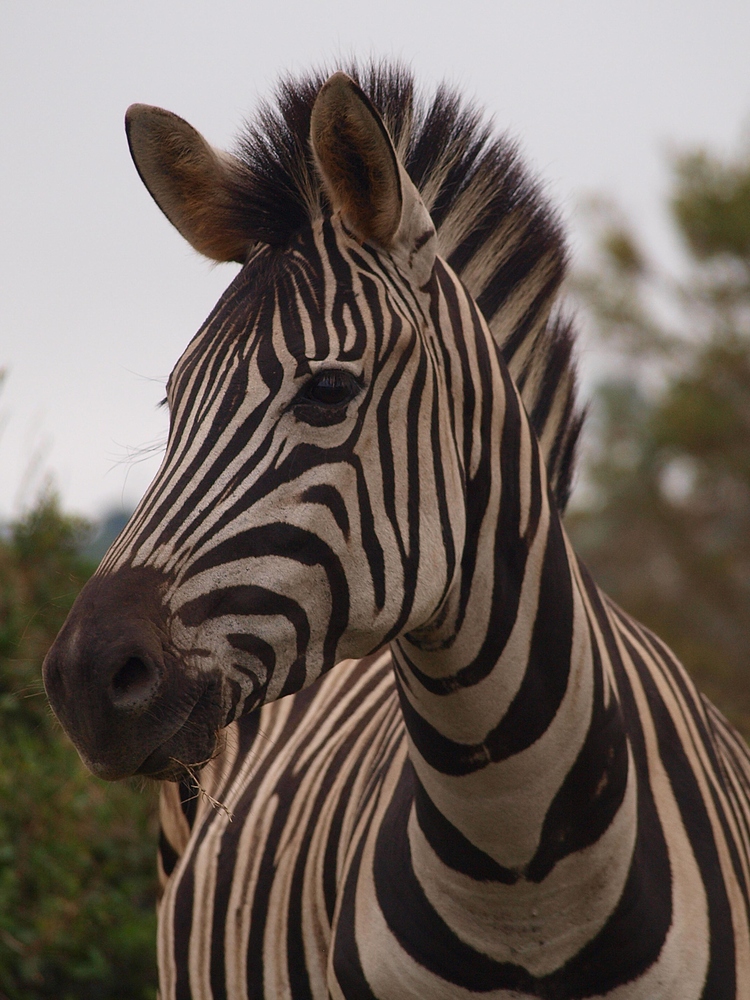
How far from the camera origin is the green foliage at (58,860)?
456 cm

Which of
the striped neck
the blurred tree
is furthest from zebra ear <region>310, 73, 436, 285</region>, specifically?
the blurred tree

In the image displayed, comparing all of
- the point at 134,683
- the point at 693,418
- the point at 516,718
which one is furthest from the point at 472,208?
the point at 693,418

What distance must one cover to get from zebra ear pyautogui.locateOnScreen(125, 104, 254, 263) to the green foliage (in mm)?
1880

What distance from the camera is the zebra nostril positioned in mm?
1780

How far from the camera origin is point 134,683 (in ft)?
5.87

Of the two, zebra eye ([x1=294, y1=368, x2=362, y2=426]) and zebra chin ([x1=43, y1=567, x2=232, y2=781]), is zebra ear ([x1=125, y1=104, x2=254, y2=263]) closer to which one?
zebra eye ([x1=294, y1=368, x2=362, y2=426])

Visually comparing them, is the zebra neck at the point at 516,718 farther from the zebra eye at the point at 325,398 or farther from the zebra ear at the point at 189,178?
the zebra ear at the point at 189,178

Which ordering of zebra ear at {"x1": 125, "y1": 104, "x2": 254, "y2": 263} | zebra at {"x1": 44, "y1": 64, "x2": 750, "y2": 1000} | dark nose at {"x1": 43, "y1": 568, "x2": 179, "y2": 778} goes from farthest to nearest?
zebra ear at {"x1": 125, "y1": 104, "x2": 254, "y2": 263}, zebra at {"x1": 44, "y1": 64, "x2": 750, "y2": 1000}, dark nose at {"x1": 43, "y1": 568, "x2": 179, "y2": 778}

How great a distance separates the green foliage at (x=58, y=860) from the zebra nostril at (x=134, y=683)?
2363 millimetres

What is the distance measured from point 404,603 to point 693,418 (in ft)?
47.4

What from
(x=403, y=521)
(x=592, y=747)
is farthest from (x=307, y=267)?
(x=592, y=747)

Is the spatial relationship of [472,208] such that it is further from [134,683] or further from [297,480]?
[134,683]

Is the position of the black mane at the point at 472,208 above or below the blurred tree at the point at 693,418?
below

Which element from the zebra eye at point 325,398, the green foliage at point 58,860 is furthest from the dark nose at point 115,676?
the green foliage at point 58,860
